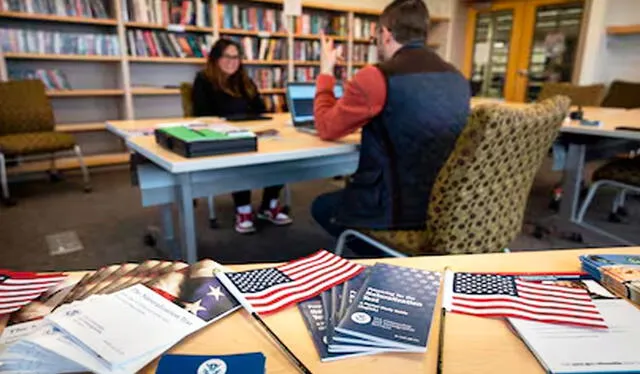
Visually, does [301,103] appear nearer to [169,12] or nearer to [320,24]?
[169,12]

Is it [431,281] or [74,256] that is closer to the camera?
[431,281]

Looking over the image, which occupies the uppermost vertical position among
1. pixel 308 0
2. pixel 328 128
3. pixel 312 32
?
pixel 308 0

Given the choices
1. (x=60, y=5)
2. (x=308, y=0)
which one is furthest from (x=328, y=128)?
(x=308, y=0)

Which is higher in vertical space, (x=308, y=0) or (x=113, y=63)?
(x=308, y=0)

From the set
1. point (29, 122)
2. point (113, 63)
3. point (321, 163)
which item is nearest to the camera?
point (321, 163)

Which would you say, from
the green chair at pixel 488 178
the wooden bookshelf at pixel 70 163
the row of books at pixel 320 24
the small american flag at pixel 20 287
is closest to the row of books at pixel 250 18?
the row of books at pixel 320 24

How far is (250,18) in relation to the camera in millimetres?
4691

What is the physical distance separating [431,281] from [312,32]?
4.79 m

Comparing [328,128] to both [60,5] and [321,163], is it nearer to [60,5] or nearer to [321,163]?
[321,163]

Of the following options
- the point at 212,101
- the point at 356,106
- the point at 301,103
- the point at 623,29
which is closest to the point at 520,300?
the point at 356,106

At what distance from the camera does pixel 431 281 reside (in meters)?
0.76

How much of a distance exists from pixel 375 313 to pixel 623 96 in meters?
5.37

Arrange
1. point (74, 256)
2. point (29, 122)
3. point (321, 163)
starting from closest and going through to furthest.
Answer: point (321, 163), point (74, 256), point (29, 122)

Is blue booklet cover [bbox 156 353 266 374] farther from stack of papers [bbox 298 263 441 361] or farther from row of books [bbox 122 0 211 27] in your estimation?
row of books [bbox 122 0 211 27]
